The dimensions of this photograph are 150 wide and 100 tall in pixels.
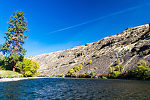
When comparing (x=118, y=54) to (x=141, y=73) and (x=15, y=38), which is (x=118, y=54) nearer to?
(x=141, y=73)

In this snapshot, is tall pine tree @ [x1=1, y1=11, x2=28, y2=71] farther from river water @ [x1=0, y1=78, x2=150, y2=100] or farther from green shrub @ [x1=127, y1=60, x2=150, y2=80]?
green shrub @ [x1=127, y1=60, x2=150, y2=80]

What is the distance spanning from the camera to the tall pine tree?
39594 mm

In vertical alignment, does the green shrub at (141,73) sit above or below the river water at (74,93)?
above

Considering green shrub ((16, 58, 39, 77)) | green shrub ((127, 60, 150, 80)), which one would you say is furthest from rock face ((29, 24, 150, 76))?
green shrub ((16, 58, 39, 77))

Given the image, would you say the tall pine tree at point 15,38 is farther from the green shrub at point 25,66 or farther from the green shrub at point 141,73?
the green shrub at point 141,73

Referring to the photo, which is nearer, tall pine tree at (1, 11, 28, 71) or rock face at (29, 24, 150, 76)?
tall pine tree at (1, 11, 28, 71)

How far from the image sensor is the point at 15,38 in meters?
41.4

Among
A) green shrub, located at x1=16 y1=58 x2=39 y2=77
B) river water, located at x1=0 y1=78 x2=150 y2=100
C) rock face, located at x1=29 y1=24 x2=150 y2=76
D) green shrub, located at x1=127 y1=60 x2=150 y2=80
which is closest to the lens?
river water, located at x1=0 y1=78 x2=150 y2=100

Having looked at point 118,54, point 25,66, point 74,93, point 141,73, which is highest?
point 118,54

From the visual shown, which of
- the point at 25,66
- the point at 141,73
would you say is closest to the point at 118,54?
the point at 141,73

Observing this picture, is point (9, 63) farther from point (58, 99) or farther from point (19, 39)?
point (58, 99)

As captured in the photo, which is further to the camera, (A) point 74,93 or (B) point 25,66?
(B) point 25,66

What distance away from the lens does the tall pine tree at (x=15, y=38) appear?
130 ft

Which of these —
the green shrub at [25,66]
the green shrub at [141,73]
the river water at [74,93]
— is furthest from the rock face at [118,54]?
the river water at [74,93]
